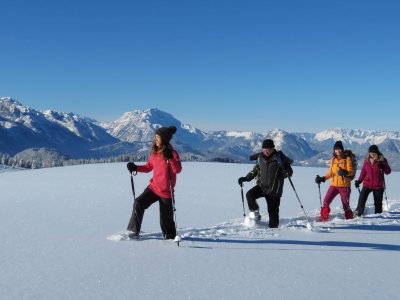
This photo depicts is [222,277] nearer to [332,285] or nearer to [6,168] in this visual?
[332,285]

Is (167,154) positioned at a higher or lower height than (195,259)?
higher

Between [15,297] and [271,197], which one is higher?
[271,197]

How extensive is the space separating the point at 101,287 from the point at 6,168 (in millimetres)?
194813

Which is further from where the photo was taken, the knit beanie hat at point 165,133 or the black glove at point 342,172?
the black glove at point 342,172

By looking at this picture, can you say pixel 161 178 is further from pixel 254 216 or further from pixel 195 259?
pixel 254 216

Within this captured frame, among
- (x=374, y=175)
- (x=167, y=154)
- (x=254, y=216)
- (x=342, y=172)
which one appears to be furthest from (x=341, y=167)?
(x=167, y=154)

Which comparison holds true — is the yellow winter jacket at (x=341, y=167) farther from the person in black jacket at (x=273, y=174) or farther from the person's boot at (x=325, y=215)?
the person in black jacket at (x=273, y=174)

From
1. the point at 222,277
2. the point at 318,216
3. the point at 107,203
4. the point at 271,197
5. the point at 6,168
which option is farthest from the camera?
the point at 6,168

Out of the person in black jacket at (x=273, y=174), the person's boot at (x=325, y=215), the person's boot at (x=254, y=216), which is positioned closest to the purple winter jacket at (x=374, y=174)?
the person's boot at (x=325, y=215)

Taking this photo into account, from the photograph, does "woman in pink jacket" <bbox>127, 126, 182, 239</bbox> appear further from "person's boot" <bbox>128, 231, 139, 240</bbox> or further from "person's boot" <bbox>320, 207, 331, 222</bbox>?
"person's boot" <bbox>320, 207, 331, 222</bbox>

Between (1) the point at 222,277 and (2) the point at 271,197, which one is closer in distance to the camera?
(1) the point at 222,277

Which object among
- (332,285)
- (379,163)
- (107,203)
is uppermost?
(379,163)

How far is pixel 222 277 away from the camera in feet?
17.4

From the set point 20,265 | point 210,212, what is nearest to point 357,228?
point 210,212
